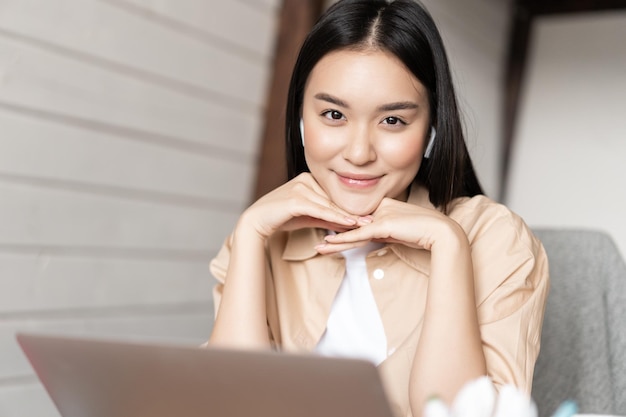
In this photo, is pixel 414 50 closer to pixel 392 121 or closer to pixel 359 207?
pixel 392 121

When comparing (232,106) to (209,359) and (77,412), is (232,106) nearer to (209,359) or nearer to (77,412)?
(77,412)

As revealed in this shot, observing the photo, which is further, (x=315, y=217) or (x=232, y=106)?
(x=232, y=106)

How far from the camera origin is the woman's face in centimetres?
114

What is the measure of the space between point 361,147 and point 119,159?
2.83ft

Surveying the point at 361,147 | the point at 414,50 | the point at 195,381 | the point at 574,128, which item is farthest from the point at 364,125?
the point at 574,128

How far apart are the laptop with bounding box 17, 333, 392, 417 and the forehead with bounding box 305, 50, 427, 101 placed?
0.50 metres

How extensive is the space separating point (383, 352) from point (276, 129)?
1.14 m

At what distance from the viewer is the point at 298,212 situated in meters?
1.21

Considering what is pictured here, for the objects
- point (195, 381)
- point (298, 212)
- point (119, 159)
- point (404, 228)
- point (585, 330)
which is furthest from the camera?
point (119, 159)

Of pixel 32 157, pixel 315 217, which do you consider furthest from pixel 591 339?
pixel 32 157

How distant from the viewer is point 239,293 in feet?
3.94

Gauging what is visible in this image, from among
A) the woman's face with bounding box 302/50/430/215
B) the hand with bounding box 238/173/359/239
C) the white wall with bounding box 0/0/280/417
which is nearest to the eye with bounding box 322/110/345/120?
the woman's face with bounding box 302/50/430/215

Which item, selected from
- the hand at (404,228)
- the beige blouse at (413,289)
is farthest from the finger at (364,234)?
the beige blouse at (413,289)

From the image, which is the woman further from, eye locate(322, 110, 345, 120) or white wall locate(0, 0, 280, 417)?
white wall locate(0, 0, 280, 417)
